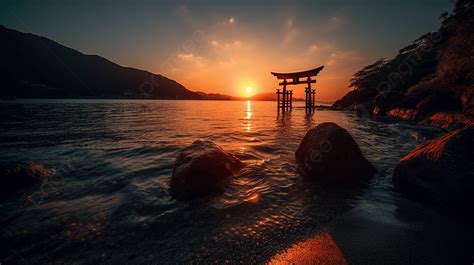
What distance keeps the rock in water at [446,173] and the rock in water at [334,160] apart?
0.92 meters

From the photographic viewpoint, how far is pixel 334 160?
4379 millimetres

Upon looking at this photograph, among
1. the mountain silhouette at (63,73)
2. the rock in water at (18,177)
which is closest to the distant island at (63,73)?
the mountain silhouette at (63,73)

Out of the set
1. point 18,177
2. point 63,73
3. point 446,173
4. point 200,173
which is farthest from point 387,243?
point 63,73

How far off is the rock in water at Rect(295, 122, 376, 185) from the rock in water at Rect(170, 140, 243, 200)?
6.54 ft

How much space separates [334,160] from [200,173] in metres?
2.97

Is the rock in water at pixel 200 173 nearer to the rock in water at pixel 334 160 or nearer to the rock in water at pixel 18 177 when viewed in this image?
the rock in water at pixel 334 160

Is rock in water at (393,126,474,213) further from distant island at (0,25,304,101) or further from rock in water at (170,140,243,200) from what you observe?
distant island at (0,25,304,101)

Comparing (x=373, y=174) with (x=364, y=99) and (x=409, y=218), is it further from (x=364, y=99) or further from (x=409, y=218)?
(x=364, y=99)

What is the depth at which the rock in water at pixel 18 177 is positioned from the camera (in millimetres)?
4000

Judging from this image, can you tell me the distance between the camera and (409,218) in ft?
9.53

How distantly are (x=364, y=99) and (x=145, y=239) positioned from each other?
50.6 metres

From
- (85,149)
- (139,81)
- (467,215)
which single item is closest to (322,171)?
(467,215)

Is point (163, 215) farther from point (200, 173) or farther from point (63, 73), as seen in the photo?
point (63, 73)

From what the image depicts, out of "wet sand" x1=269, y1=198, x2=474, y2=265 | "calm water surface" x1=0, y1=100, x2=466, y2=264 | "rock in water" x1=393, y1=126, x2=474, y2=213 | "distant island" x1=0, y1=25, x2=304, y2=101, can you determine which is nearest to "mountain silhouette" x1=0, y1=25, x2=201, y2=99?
"distant island" x1=0, y1=25, x2=304, y2=101
